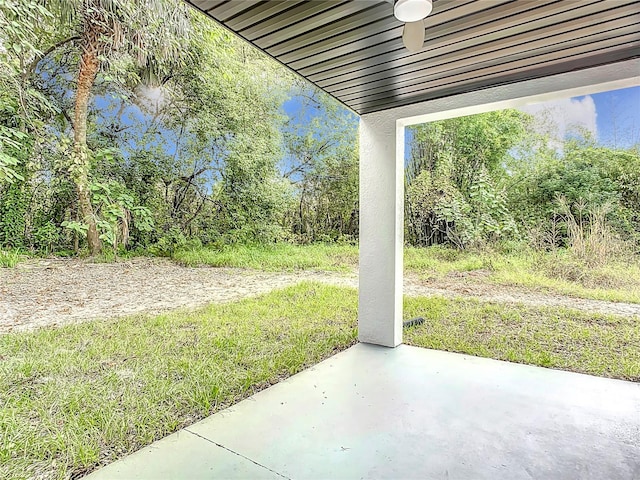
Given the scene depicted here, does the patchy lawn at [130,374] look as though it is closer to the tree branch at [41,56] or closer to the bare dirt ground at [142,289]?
the bare dirt ground at [142,289]

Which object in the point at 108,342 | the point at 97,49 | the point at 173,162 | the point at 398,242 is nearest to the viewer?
the point at 108,342

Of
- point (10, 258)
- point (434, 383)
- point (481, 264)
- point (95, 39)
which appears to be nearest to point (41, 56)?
point (95, 39)

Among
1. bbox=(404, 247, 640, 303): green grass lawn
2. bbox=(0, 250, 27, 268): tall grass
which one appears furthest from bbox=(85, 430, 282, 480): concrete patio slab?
bbox=(404, 247, 640, 303): green grass lawn

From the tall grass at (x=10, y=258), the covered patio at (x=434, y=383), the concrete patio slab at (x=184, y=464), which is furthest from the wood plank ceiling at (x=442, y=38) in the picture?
the tall grass at (x=10, y=258)

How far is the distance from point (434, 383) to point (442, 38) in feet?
8.23

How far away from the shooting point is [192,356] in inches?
122

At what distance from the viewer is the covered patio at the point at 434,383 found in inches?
71.3

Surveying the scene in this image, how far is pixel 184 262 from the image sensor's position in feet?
13.8

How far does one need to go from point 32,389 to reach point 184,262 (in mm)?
2006

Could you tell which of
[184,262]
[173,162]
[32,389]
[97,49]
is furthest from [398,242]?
[97,49]

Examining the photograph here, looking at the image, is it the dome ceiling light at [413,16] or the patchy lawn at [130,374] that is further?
the patchy lawn at [130,374]

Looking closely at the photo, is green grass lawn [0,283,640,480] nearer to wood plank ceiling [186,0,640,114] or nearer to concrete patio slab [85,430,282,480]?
concrete patio slab [85,430,282,480]

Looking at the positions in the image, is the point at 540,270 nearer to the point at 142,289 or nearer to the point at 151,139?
the point at 142,289

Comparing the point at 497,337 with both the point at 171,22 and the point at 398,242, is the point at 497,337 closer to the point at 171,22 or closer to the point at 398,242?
the point at 398,242
